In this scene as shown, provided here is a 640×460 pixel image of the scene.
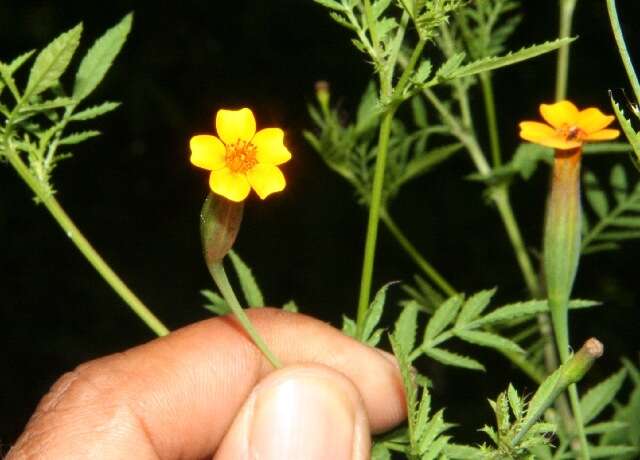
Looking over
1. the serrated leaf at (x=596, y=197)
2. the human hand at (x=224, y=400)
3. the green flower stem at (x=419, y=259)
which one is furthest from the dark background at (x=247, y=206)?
the human hand at (x=224, y=400)

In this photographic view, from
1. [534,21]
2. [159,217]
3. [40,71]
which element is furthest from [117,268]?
[40,71]

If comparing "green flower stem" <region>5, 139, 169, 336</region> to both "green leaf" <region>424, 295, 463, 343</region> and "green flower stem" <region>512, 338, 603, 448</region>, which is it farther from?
"green flower stem" <region>512, 338, 603, 448</region>

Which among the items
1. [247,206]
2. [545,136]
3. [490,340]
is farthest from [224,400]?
[247,206]


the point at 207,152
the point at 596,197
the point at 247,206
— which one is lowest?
the point at 596,197

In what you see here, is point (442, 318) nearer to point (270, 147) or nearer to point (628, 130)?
point (270, 147)

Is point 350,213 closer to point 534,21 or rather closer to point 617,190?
point 534,21

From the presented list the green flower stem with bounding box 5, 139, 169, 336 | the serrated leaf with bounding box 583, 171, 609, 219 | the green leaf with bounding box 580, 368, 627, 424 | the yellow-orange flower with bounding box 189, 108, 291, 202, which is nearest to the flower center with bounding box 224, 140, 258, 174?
the yellow-orange flower with bounding box 189, 108, 291, 202
